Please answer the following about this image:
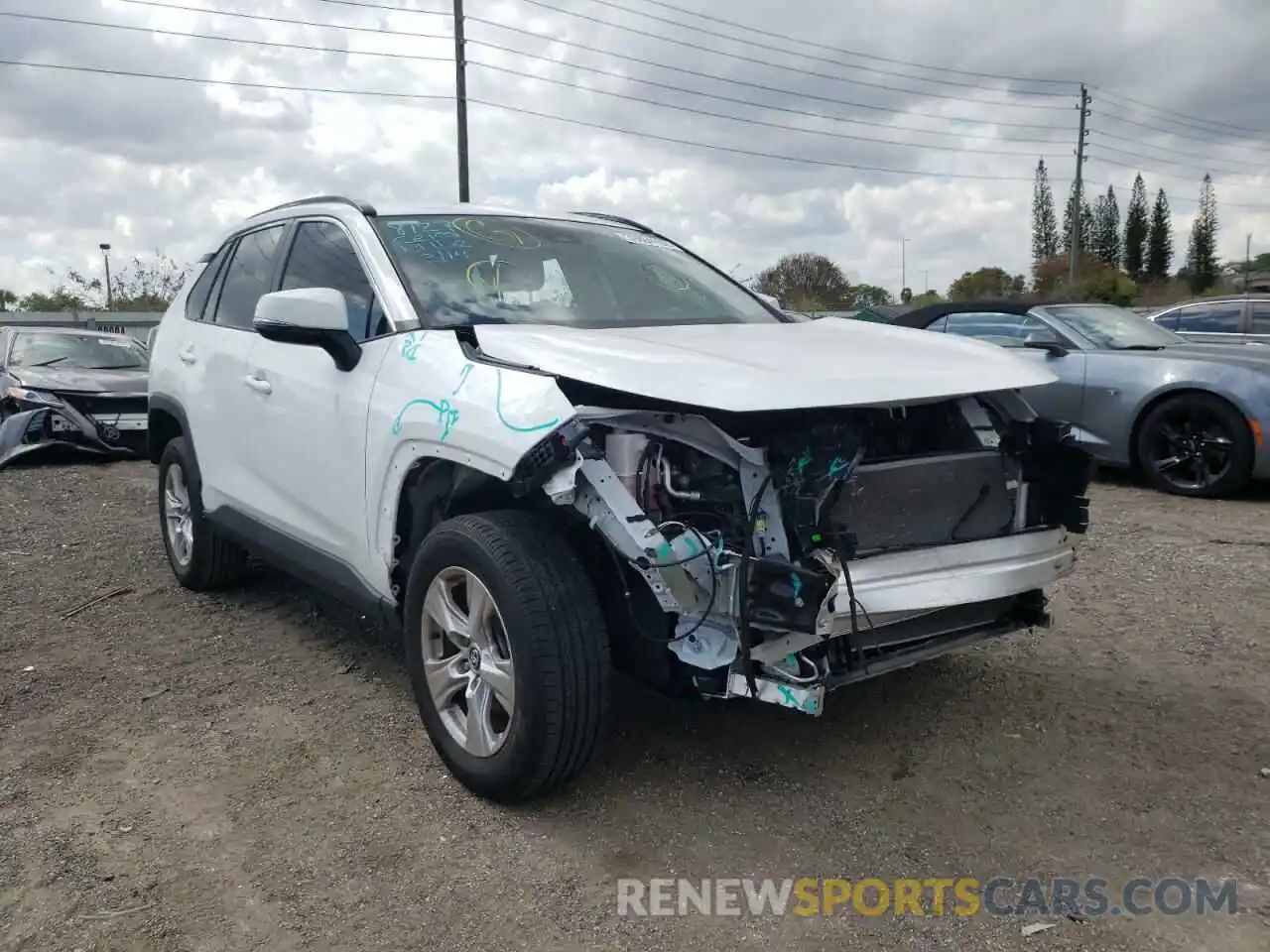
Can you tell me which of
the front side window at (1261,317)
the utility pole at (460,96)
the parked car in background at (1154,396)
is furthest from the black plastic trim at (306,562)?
the utility pole at (460,96)

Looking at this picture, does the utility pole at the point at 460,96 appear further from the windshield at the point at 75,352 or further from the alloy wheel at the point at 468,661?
the alloy wheel at the point at 468,661

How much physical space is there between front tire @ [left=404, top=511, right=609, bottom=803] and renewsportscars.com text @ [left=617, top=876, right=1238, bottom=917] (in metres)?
0.43


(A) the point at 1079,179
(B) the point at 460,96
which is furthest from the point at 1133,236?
(B) the point at 460,96

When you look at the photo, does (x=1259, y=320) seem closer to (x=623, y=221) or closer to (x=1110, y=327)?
(x=1110, y=327)

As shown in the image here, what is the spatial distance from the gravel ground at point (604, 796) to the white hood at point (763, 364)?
1.22 meters

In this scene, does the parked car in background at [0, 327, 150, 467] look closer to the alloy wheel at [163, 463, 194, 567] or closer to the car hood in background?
the car hood in background

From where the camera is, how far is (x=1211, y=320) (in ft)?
36.8

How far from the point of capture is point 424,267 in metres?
3.66

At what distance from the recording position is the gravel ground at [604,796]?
252cm

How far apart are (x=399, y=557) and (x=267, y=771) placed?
2.58ft

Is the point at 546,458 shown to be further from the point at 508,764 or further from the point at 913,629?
the point at 913,629

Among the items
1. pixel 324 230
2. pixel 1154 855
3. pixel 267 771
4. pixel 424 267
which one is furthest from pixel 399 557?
pixel 1154 855

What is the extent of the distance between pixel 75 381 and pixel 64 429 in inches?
22.4

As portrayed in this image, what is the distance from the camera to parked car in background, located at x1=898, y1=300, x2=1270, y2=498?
23.7 ft
